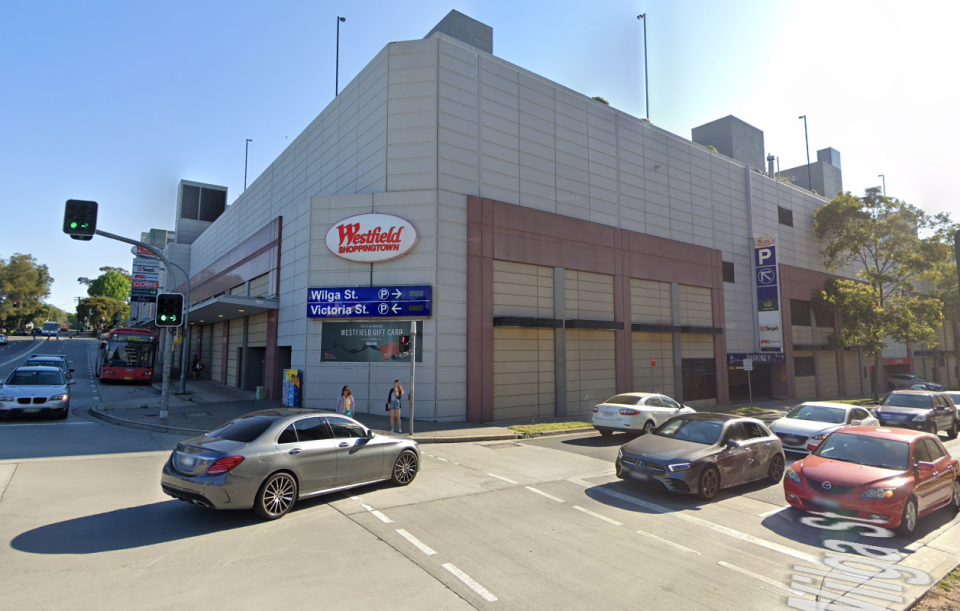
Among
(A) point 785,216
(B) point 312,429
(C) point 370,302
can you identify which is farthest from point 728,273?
(B) point 312,429

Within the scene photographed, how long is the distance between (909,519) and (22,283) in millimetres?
111447

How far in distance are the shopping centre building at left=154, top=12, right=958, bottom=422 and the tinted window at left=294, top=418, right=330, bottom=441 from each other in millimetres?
10335

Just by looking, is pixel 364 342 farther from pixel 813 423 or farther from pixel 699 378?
pixel 699 378

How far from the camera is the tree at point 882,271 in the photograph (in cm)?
3462

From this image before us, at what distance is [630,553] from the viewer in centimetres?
648

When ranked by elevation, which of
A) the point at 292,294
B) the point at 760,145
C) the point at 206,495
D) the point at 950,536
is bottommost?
the point at 950,536

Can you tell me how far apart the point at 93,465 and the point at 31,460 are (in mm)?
1521

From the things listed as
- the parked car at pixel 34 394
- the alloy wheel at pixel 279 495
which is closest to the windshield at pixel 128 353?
the parked car at pixel 34 394

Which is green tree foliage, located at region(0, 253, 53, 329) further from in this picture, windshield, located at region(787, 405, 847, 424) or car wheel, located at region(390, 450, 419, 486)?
windshield, located at region(787, 405, 847, 424)

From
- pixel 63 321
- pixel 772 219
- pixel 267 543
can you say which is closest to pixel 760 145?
pixel 772 219

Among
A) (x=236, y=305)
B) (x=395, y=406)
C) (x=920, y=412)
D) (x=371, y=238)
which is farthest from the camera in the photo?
(x=236, y=305)

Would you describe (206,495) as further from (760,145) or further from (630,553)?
(760,145)

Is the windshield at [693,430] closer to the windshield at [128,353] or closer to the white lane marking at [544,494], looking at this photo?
the white lane marking at [544,494]

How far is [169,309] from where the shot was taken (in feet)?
56.0
